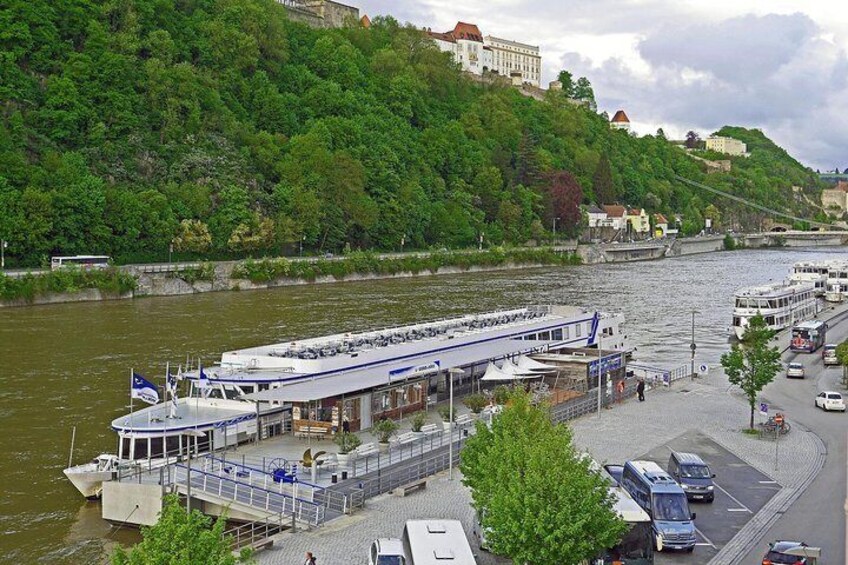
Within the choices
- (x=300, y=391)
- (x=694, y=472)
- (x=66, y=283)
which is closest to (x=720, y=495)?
(x=694, y=472)

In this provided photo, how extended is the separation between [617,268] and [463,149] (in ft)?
107

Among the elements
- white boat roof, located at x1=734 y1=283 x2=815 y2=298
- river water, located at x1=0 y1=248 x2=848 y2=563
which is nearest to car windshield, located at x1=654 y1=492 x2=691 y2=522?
river water, located at x1=0 y1=248 x2=848 y2=563

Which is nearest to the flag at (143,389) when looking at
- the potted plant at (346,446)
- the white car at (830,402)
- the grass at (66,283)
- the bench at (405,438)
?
the potted plant at (346,446)

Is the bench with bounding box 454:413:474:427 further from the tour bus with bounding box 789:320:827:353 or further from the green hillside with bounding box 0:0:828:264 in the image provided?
the green hillside with bounding box 0:0:828:264

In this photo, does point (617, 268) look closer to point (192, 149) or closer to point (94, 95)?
point (192, 149)

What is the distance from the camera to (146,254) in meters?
94.6

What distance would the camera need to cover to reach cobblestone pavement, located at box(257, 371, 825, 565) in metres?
23.1

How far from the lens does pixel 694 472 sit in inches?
1086

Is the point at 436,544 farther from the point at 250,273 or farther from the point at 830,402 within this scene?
the point at 250,273

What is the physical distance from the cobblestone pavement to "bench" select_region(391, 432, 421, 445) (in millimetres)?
2530

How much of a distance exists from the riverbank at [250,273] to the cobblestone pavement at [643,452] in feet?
170

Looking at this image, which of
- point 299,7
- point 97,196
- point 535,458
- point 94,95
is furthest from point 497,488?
point 299,7

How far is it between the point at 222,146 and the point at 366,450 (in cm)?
9062

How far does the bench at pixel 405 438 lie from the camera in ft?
103
